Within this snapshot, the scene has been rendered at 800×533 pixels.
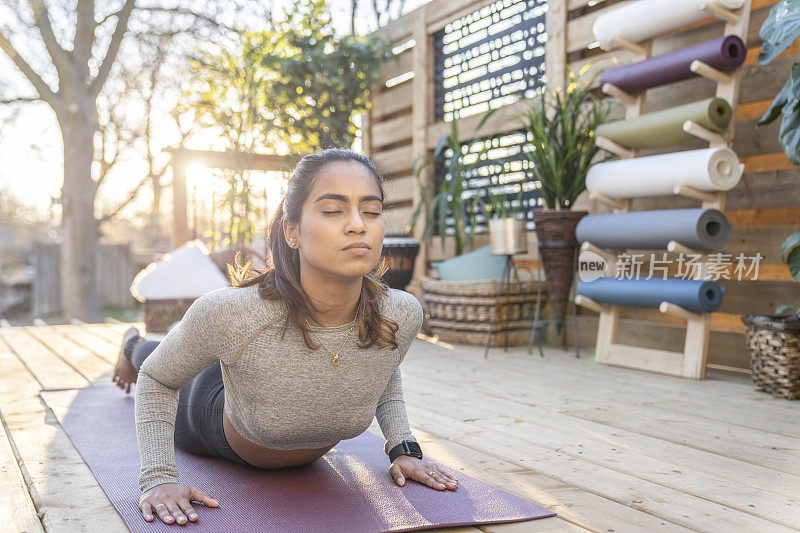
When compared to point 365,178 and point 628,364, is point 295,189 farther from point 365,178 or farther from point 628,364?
point 628,364

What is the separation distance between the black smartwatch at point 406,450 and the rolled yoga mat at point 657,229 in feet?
5.89

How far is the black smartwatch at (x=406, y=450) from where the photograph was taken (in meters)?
1.65

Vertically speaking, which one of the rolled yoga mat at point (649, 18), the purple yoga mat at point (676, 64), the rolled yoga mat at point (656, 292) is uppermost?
the rolled yoga mat at point (649, 18)

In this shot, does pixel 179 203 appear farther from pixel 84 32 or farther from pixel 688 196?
pixel 688 196

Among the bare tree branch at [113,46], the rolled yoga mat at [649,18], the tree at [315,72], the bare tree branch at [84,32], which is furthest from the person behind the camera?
the bare tree branch at [113,46]

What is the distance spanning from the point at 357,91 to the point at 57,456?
4.36 meters

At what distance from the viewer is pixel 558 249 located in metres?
3.64

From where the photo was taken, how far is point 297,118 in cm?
570

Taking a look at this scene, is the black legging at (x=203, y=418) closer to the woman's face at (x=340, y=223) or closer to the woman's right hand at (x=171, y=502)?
the woman's right hand at (x=171, y=502)

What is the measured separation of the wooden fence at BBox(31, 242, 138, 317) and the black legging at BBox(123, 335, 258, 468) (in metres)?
8.99

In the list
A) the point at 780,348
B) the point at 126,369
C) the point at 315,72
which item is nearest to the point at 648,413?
the point at 780,348

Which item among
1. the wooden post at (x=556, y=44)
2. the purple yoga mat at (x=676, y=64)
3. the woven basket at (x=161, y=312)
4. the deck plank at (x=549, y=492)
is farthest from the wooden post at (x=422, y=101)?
the deck plank at (x=549, y=492)

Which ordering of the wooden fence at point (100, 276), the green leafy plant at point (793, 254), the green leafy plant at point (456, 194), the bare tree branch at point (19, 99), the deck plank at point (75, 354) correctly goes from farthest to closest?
1. the wooden fence at point (100, 276)
2. the bare tree branch at point (19, 99)
3. the green leafy plant at point (456, 194)
4. the deck plank at point (75, 354)
5. the green leafy plant at point (793, 254)

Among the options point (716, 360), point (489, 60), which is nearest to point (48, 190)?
point (489, 60)
